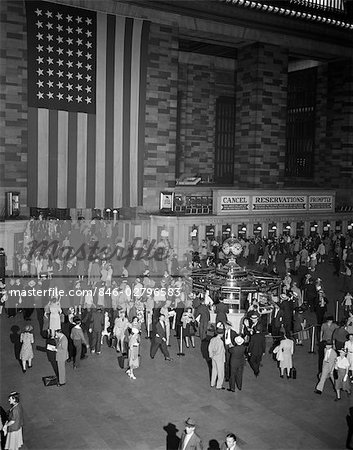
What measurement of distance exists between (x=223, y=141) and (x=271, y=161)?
14.8 ft

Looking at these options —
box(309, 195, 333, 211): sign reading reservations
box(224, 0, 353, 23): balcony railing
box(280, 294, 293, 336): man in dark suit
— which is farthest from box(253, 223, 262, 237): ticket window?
box(280, 294, 293, 336): man in dark suit

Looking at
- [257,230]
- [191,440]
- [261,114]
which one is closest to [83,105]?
[257,230]

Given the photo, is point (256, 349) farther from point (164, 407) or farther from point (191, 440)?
point (191, 440)

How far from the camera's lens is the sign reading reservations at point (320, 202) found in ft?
99.0

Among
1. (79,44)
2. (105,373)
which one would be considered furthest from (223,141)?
(105,373)

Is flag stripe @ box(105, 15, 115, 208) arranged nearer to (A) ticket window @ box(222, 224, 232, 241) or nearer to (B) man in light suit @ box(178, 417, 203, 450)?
(A) ticket window @ box(222, 224, 232, 241)

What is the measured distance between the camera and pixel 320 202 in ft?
99.8

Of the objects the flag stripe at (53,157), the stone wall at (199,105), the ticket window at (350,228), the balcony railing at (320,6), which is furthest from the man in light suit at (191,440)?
the stone wall at (199,105)

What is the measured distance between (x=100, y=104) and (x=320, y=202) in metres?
14.1

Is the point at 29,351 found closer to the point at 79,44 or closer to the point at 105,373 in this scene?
the point at 105,373

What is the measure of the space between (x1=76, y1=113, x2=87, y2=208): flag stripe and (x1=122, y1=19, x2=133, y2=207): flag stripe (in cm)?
199

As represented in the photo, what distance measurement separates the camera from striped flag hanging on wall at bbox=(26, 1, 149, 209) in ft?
74.3

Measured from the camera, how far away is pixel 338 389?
11.2 meters

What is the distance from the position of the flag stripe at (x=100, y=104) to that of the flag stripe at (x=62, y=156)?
5.00 feet
